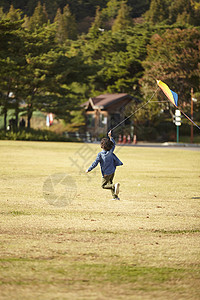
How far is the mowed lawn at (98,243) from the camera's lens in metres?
5.34

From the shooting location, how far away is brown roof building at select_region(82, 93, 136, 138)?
210 ft

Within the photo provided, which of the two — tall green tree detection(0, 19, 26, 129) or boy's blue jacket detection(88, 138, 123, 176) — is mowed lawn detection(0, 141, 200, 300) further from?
tall green tree detection(0, 19, 26, 129)

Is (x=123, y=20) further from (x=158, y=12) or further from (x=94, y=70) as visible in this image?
(x=94, y=70)

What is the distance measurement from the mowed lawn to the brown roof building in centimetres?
4950

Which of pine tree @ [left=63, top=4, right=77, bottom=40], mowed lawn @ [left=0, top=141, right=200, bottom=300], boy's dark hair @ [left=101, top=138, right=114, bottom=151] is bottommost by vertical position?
mowed lawn @ [left=0, top=141, right=200, bottom=300]

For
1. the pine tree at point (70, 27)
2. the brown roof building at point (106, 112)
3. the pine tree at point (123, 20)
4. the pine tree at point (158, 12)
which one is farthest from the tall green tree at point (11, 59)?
the pine tree at point (70, 27)

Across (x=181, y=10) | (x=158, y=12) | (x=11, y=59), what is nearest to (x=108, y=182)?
(x=11, y=59)

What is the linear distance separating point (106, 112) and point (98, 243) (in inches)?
2254

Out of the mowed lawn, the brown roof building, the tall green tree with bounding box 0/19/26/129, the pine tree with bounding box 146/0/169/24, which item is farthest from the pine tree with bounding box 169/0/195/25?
the mowed lawn

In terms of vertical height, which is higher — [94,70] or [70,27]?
[70,27]

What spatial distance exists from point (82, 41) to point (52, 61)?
34.4m

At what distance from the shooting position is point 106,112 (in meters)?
64.3

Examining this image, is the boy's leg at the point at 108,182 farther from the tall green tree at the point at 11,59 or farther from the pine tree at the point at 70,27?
the pine tree at the point at 70,27

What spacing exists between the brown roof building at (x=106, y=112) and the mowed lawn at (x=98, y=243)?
4950cm
